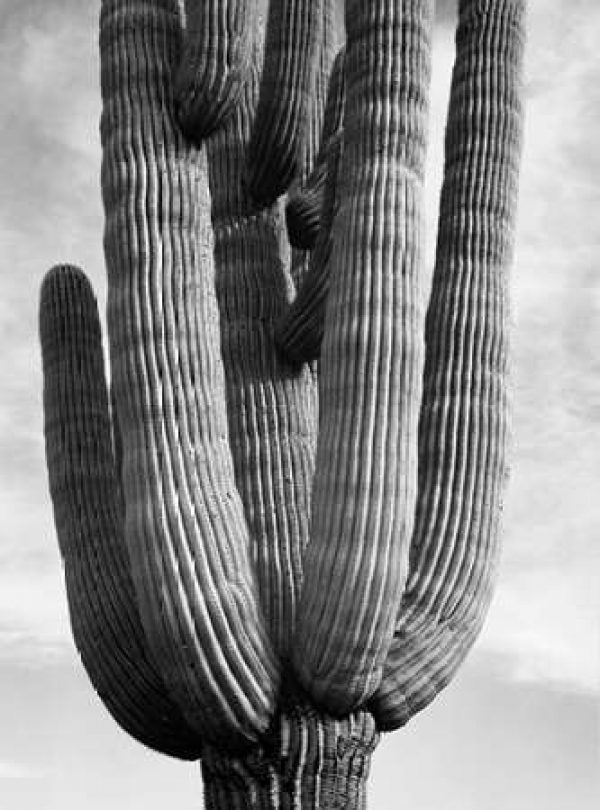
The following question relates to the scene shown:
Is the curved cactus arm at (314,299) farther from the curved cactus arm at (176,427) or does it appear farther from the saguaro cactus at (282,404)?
the curved cactus arm at (176,427)

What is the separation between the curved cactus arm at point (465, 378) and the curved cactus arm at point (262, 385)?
25.3 inches

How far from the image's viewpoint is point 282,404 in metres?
8.36

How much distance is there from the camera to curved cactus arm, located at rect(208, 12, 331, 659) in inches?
308

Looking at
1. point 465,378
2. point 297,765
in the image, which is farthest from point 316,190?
point 297,765

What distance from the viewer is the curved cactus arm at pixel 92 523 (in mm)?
7672

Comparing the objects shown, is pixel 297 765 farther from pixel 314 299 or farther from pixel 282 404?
pixel 314 299

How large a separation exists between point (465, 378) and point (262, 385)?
1122 millimetres

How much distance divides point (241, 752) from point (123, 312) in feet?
6.88

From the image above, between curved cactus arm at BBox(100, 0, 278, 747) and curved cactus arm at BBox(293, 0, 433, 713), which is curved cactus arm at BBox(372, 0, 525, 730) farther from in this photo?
curved cactus arm at BBox(100, 0, 278, 747)

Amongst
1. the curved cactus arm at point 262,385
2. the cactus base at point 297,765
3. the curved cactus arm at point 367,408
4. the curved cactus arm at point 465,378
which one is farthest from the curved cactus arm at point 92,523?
the curved cactus arm at point 465,378

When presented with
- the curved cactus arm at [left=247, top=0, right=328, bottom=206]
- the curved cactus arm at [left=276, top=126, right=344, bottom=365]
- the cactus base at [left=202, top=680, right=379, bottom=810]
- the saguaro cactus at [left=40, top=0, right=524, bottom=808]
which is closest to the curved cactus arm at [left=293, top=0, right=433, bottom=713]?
the saguaro cactus at [left=40, top=0, right=524, bottom=808]

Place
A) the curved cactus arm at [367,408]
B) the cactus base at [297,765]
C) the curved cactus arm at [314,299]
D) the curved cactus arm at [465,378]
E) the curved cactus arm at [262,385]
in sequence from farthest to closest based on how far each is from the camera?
the curved cactus arm at [314,299] → the curved cactus arm at [262,385] → the curved cactus arm at [465,378] → the cactus base at [297,765] → the curved cactus arm at [367,408]

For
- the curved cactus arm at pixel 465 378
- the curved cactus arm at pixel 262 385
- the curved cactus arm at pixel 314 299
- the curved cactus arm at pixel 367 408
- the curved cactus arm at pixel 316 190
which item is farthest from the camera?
the curved cactus arm at pixel 316 190

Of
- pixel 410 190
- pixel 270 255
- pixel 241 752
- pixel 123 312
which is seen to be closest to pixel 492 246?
pixel 410 190
